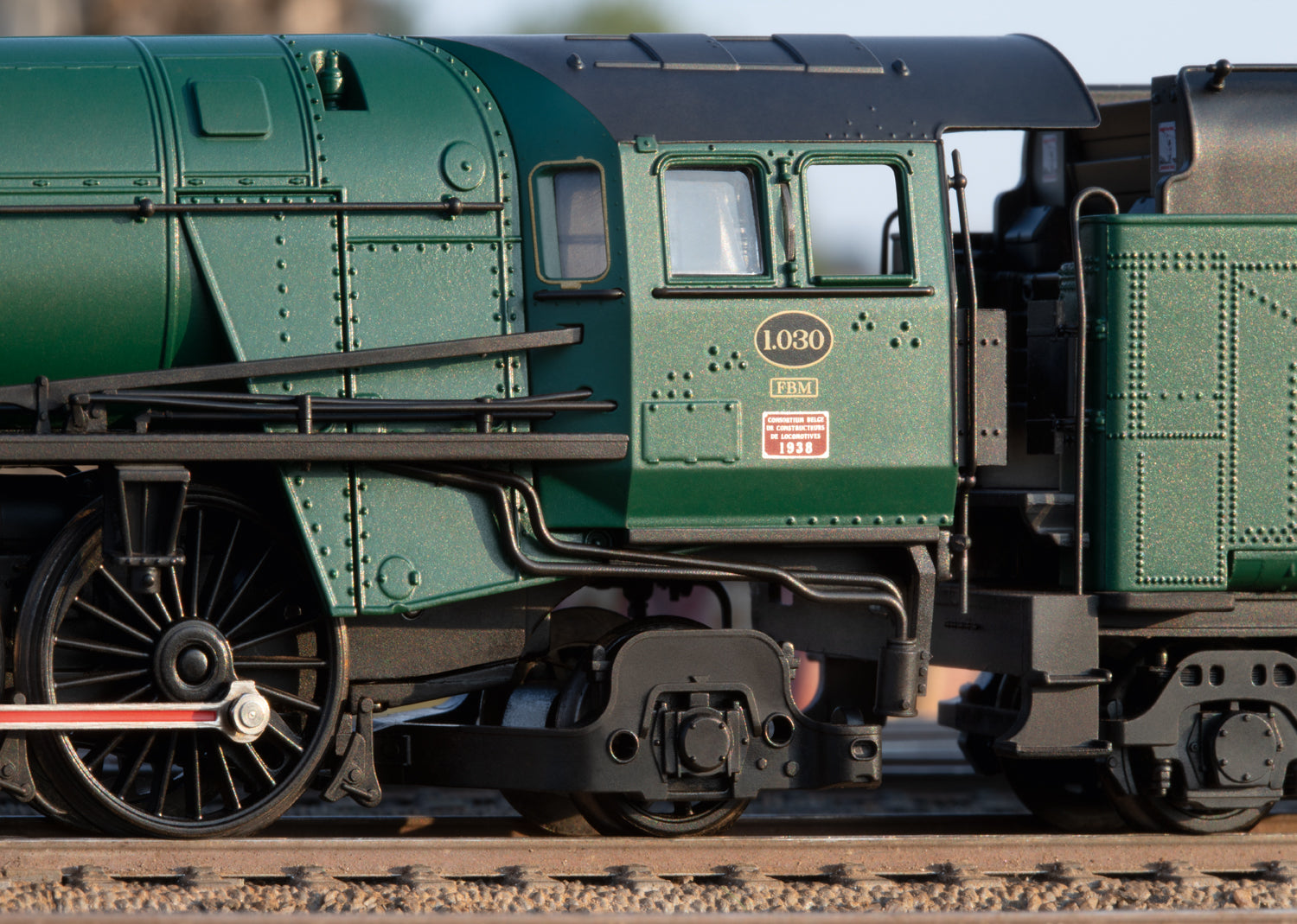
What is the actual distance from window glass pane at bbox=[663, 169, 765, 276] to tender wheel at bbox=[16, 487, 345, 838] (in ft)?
6.89

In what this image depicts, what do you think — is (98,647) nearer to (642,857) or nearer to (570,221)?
(642,857)

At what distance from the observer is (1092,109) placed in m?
6.55

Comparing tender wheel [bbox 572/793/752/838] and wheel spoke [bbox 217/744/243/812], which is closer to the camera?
wheel spoke [bbox 217/744/243/812]

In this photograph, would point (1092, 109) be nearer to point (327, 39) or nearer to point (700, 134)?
point (700, 134)

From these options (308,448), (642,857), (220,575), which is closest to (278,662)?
(220,575)

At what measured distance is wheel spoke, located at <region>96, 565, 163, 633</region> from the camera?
19.6 ft

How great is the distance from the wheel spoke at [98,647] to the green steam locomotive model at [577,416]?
3cm

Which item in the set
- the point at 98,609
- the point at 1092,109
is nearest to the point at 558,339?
the point at 98,609

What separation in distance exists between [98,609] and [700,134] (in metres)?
3.14

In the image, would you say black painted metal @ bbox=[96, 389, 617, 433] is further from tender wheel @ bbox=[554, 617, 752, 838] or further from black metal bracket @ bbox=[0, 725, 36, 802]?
black metal bracket @ bbox=[0, 725, 36, 802]

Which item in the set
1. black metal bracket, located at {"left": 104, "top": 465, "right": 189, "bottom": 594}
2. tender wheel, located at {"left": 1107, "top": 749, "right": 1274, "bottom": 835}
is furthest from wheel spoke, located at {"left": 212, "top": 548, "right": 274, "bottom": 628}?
tender wheel, located at {"left": 1107, "top": 749, "right": 1274, "bottom": 835}

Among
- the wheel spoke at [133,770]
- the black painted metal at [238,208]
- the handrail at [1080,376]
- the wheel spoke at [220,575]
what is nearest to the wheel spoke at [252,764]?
the wheel spoke at [133,770]

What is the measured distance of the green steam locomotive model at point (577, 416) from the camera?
5.93 metres

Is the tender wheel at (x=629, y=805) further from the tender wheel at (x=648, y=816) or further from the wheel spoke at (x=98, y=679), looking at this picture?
the wheel spoke at (x=98, y=679)
